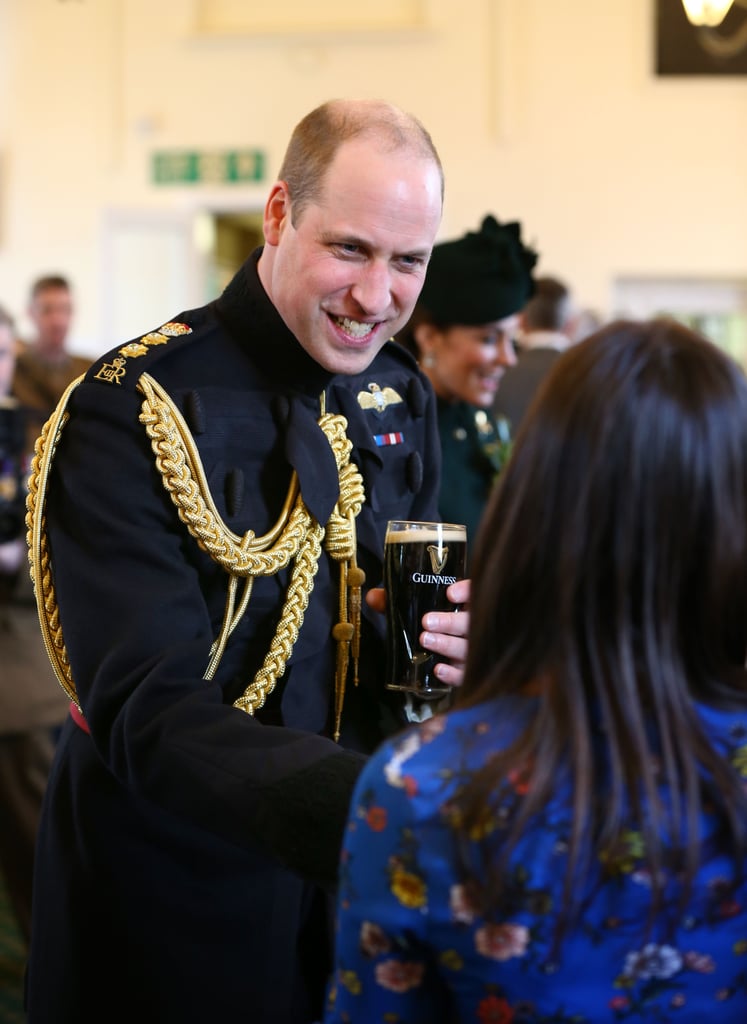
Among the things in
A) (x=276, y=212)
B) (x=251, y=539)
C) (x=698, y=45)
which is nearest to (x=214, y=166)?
(x=698, y=45)

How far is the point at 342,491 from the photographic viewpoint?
177 cm

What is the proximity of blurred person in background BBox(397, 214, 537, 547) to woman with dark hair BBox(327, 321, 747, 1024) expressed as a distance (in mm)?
2224

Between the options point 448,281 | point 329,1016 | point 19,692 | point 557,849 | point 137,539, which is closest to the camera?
point 557,849

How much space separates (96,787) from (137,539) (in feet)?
1.16

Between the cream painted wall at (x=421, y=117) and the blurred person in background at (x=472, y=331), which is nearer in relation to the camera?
the blurred person in background at (x=472, y=331)

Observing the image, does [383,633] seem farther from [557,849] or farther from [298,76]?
[298,76]

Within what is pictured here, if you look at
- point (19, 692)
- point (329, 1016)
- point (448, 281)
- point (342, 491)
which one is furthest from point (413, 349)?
point (329, 1016)

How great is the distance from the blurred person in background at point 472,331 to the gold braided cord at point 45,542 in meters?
1.66

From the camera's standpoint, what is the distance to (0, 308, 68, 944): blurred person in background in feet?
11.4

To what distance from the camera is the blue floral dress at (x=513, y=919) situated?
37.0 inches

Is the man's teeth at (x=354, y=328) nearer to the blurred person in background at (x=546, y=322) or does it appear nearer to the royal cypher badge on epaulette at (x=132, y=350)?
the royal cypher badge on epaulette at (x=132, y=350)

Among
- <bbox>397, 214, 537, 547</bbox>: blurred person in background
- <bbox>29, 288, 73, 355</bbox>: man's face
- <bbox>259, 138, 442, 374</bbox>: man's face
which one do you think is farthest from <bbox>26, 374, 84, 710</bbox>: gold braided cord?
<bbox>29, 288, 73, 355</bbox>: man's face

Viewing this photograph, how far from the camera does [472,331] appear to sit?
3.32 m

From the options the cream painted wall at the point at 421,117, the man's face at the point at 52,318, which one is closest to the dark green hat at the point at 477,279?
the man's face at the point at 52,318
